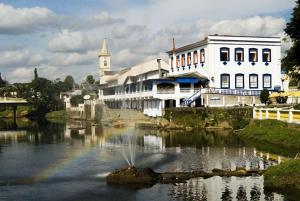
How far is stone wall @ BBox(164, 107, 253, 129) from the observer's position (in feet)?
220

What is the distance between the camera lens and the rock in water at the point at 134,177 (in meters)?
31.0

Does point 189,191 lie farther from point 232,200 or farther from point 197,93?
point 197,93

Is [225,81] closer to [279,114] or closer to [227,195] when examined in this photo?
[279,114]

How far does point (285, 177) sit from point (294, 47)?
22.9 meters

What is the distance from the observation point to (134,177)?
31.4 meters

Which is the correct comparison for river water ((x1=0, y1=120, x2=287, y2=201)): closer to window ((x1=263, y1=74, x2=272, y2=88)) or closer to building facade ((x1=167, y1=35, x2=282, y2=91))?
building facade ((x1=167, y1=35, x2=282, y2=91))

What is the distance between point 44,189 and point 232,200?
11.0 metres

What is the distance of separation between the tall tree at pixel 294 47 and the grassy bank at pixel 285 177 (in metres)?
21.4

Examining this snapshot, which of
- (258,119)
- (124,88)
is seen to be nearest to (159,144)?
(258,119)

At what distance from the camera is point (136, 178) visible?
31.3 m

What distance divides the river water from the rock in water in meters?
0.86

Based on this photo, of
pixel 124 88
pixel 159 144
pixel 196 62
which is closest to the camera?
pixel 159 144

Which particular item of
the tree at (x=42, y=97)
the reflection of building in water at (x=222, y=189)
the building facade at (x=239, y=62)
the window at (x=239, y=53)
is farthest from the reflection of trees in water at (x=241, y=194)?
the tree at (x=42, y=97)

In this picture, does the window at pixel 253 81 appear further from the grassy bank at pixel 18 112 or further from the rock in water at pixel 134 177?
the grassy bank at pixel 18 112
